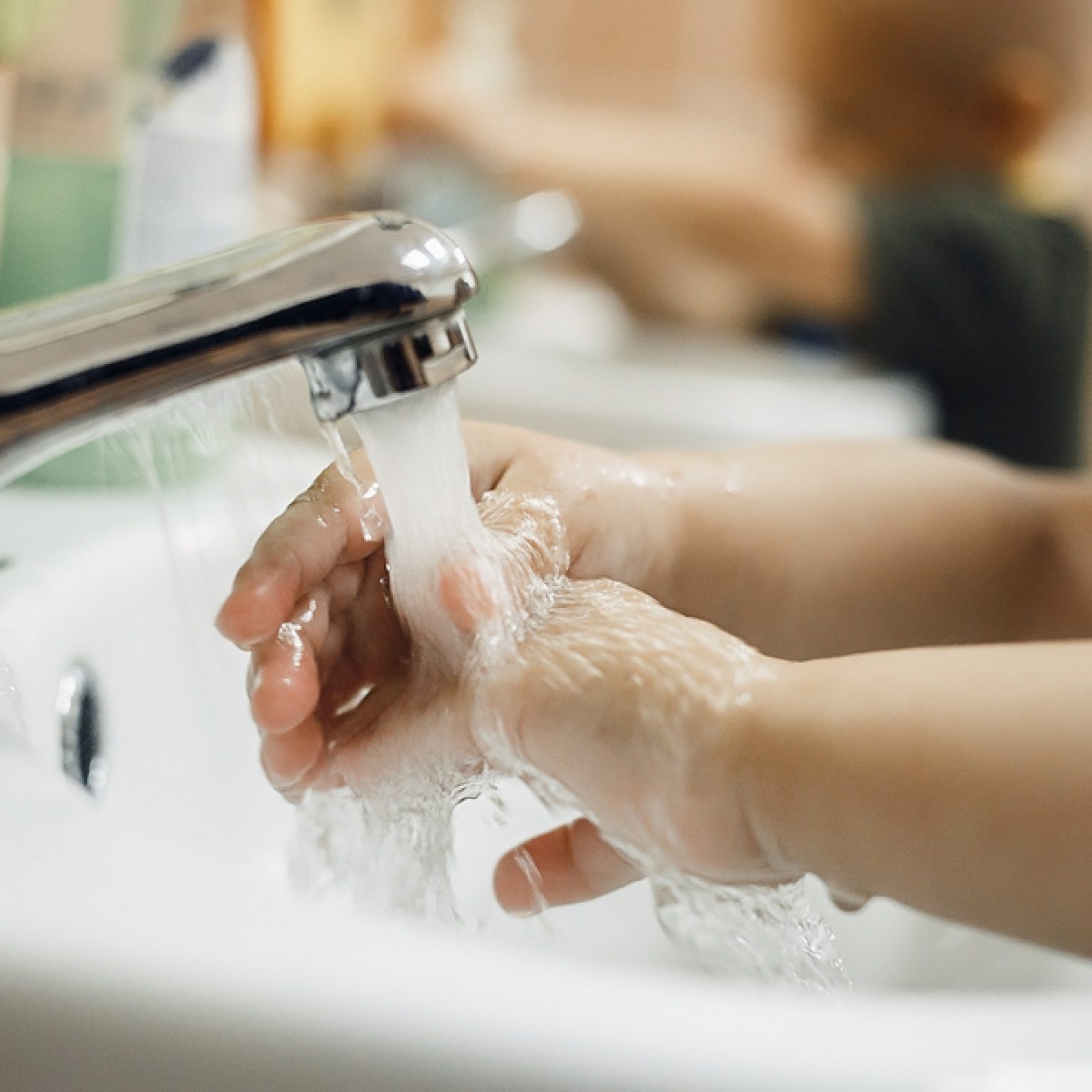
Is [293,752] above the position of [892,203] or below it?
above

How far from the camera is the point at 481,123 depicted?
1.02 m

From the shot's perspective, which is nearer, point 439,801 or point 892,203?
point 439,801

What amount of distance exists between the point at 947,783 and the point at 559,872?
106 mm

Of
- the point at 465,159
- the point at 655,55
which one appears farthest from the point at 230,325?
the point at 655,55

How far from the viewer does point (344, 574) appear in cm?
27

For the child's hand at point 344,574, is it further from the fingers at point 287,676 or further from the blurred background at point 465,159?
the blurred background at point 465,159

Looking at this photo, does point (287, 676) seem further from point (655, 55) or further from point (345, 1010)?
point (655, 55)

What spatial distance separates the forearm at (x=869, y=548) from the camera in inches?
13.9

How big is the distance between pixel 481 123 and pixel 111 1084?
3.13ft

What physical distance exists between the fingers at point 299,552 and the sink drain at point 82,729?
8cm

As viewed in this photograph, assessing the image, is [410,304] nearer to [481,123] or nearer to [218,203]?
[218,203]

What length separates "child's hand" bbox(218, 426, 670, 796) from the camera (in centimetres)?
24

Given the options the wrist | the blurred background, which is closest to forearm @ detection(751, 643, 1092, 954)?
the wrist

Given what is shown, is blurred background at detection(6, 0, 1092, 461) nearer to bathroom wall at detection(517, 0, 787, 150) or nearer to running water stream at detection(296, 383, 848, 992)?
bathroom wall at detection(517, 0, 787, 150)
